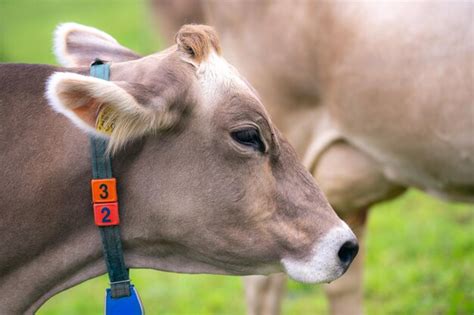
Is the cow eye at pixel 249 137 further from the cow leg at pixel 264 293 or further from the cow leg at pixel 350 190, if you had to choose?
the cow leg at pixel 264 293

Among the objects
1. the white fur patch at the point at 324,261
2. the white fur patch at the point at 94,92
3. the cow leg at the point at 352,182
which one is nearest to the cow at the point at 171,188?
the white fur patch at the point at 324,261

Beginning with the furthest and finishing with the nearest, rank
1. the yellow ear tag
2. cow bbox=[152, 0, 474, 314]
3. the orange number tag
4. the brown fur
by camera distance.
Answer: cow bbox=[152, 0, 474, 314] < the brown fur < the orange number tag < the yellow ear tag

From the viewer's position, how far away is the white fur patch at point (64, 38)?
3572mm

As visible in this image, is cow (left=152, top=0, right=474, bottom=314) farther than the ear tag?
Yes

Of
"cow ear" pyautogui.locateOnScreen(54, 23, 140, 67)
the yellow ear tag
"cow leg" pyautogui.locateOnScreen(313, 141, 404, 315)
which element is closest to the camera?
the yellow ear tag

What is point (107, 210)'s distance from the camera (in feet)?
10.2

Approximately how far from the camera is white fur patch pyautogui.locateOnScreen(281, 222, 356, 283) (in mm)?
3188

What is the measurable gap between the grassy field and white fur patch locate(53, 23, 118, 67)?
7.77ft

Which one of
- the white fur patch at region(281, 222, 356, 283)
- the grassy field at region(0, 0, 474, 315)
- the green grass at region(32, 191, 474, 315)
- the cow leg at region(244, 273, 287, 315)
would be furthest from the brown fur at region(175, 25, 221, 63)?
the green grass at region(32, 191, 474, 315)

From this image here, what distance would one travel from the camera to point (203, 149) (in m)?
3.13

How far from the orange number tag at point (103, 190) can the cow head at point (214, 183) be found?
0.19 ft

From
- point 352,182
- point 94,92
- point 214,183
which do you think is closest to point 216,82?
point 214,183

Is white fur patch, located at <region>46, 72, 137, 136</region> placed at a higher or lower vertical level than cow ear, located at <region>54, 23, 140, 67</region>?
lower

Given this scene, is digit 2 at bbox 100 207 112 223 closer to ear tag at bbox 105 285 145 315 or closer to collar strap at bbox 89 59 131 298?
collar strap at bbox 89 59 131 298
